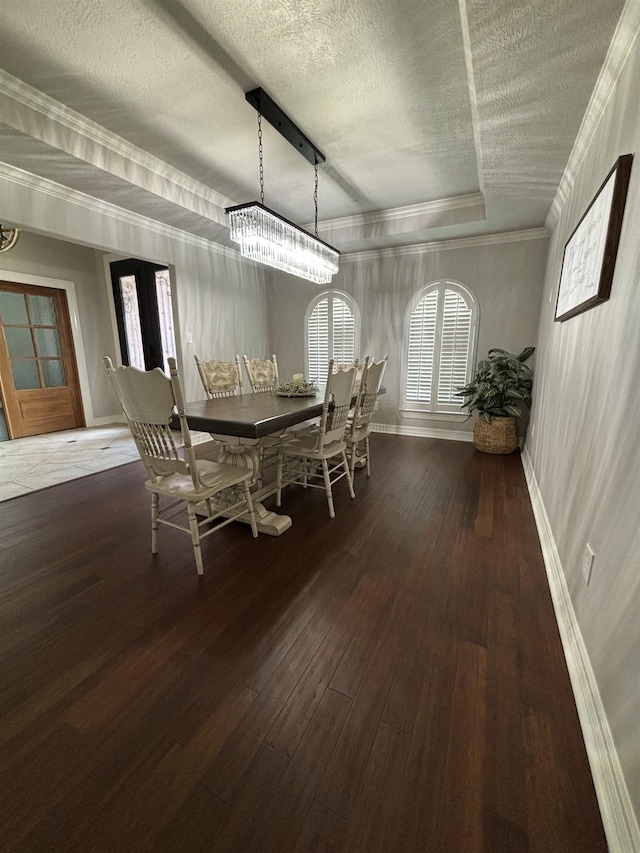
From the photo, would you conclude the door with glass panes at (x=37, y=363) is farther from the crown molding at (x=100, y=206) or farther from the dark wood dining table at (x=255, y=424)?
the dark wood dining table at (x=255, y=424)

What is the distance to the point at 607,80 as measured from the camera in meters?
1.67

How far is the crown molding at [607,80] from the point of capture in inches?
54.3

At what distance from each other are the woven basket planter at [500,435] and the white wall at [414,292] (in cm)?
66

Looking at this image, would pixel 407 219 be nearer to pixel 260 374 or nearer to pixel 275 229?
pixel 275 229

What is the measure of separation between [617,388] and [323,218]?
4202 millimetres

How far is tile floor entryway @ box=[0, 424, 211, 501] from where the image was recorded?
3.27 metres

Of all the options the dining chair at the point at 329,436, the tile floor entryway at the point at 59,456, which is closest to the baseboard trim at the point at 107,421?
the tile floor entryway at the point at 59,456

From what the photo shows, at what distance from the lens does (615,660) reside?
3.41ft

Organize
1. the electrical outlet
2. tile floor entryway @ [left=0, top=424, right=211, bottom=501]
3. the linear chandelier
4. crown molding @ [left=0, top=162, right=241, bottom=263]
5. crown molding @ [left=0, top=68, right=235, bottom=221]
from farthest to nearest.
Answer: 1. tile floor entryway @ [left=0, top=424, right=211, bottom=501]
2. crown molding @ [left=0, top=162, right=241, bottom=263]
3. the linear chandelier
4. crown molding @ [left=0, top=68, right=235, bottom=221]
5. the electrical outlet

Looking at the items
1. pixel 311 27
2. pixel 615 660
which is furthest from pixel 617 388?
pixel 311 27

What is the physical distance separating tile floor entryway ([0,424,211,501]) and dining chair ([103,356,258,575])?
190cm

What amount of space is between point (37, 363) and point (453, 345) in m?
5.97

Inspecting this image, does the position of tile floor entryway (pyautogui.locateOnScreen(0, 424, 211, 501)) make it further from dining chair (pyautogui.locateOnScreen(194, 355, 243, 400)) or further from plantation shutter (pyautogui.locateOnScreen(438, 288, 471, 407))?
plantation shutter (pyautogui.locateOnScreen(438, 288, 471, 407))

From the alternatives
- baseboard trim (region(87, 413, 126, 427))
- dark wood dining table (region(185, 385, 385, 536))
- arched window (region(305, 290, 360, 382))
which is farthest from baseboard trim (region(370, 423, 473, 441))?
baseboard trim (region(87, 413, 126, 427))
